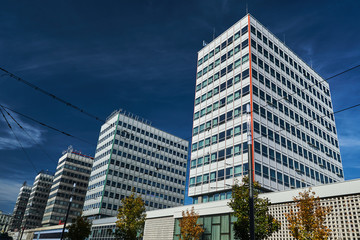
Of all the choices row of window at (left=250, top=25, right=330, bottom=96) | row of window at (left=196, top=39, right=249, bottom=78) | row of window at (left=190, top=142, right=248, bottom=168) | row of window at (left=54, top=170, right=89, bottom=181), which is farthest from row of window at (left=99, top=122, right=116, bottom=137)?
row of window at (left=250, top=25, right=330, bottom=96)

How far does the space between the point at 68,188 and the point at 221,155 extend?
91.4 m

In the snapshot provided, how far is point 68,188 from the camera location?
121 meters

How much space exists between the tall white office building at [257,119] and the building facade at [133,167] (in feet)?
98.3

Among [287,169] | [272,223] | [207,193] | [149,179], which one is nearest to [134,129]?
[149,179]

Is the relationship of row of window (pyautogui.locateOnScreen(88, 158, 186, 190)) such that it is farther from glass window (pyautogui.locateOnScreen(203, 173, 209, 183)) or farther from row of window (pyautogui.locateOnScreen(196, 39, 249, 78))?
glass window (pyautogui.locateOnScreen(203, 173, 209, 183))

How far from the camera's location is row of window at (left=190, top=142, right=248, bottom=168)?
1840 inches

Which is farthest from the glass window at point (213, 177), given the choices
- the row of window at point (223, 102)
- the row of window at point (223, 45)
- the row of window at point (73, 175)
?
the row of window at point (73, 175)

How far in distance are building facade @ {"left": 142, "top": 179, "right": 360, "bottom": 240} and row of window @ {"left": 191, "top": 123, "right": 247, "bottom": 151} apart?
15.9 meters

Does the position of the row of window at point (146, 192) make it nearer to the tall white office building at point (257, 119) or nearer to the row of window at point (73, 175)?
the row of window at point (73, 175)

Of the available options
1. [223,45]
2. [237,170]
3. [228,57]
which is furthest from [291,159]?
[223,45]

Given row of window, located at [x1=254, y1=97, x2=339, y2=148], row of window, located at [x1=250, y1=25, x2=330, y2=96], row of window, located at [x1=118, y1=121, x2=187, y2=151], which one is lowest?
row of window, located at [x1=254, y1=97, x2=339, y2=148]

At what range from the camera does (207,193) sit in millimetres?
50062

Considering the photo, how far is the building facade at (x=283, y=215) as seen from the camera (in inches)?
906

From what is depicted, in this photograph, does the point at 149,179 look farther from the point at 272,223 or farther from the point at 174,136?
the point at 272,223
